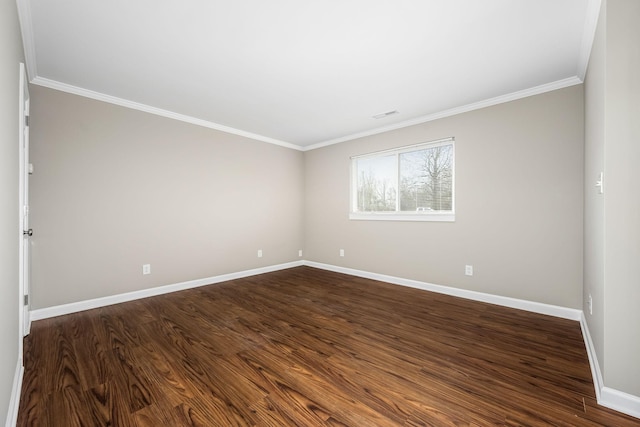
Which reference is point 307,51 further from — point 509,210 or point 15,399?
point 15,399

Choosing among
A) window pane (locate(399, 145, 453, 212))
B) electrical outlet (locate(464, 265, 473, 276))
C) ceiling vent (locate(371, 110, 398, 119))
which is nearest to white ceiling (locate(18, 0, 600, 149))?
ceiling vent (locate(371, 110, 398, 119))

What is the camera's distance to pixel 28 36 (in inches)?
81.6

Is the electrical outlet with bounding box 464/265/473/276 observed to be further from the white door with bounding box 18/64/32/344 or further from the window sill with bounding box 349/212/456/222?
the white door with bounding box 18/64/32/344

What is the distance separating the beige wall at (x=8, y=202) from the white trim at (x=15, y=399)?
59mm

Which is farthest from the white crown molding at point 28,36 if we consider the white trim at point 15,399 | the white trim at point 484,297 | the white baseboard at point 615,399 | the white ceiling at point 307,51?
the white trim at point 484,297

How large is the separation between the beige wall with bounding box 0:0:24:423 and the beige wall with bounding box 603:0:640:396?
3.09m

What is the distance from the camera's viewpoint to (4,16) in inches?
52.1

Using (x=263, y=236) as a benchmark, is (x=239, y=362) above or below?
below

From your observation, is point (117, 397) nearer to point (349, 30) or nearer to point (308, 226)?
point (349, 30)

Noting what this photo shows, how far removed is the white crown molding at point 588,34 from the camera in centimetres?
178

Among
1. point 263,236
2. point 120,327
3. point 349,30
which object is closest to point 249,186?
point 263,236

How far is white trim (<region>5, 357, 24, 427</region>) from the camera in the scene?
1.32 m

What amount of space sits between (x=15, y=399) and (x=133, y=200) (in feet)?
7.81

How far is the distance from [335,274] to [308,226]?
1.21 metres
